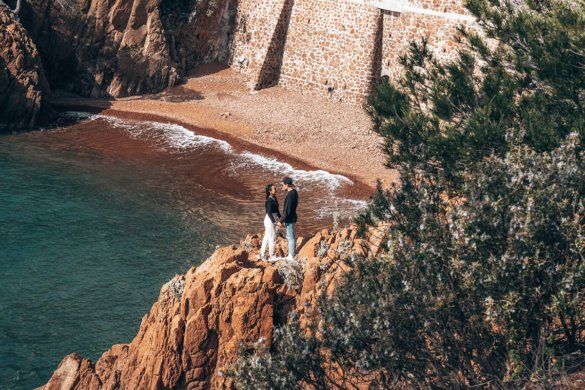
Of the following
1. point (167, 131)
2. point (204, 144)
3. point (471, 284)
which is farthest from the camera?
point (167, 131)

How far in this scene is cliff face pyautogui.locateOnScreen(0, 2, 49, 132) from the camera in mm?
38156

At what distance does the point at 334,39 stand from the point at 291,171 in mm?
8549

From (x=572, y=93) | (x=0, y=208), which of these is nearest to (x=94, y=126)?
(x=0, y=208)

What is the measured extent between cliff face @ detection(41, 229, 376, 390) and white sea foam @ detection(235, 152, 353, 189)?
15860mm

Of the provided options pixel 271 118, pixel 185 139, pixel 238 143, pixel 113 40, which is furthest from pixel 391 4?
pixel 113 40

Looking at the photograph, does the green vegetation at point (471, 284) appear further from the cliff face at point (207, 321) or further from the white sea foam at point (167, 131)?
the white sea foam at point (167, 131)

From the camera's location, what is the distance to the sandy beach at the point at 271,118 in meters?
36.8

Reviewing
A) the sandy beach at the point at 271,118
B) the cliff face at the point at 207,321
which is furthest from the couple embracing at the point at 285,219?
the sandy beach at the point at 271,118

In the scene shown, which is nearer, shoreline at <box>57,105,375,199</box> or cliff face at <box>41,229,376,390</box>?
cliff face at <box>41,229,376,390</box>

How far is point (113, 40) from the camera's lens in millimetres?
41812

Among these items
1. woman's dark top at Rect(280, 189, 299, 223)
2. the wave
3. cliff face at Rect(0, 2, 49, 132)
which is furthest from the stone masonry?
woman's dark top at Rect(280, 189, 299, 223)

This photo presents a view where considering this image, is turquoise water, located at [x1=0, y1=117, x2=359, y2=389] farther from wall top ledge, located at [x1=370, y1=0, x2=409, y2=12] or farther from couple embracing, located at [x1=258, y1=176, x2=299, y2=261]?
wall top ledge, located at [x1=370, y1=0, x2=409, y2=12]

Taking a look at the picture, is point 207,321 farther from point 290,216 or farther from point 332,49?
point 332,49

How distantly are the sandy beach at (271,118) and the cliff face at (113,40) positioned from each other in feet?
3.06
